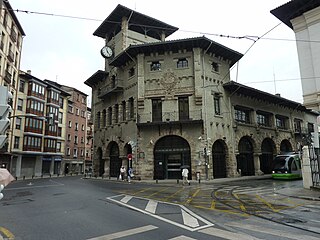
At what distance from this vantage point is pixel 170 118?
78.2ft

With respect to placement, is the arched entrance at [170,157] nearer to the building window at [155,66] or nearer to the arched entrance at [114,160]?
the arched entrance at [114,160]

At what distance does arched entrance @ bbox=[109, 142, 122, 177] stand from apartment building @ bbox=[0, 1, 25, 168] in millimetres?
14115

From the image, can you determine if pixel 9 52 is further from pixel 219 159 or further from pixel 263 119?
pixel 263 119

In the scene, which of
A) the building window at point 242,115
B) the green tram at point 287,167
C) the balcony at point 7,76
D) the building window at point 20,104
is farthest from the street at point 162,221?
the building window at point 20,104

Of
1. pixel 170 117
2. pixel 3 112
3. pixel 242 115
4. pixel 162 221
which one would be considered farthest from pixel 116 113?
pixel 3 112

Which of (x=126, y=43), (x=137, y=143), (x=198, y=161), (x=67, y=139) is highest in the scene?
(x=126, y=43)

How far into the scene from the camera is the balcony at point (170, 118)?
75.7 ft

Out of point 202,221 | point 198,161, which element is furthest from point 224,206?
point 198,161

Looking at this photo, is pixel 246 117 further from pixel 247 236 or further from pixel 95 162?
pixel 247 236

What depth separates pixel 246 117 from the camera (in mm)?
29484

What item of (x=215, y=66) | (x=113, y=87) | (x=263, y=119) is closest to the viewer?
(x=215, y=66)

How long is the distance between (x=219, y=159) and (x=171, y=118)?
646 centimetres

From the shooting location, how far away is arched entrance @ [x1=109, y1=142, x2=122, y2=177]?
93.1 ft

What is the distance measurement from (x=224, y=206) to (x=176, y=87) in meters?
16.3
